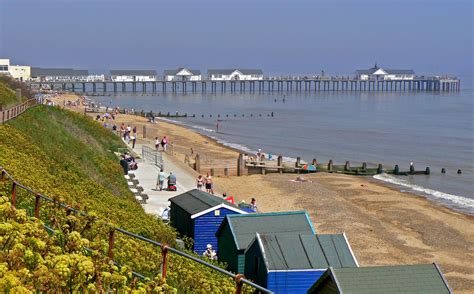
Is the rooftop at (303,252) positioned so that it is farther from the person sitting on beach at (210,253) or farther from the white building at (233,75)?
the white building at (233,75)

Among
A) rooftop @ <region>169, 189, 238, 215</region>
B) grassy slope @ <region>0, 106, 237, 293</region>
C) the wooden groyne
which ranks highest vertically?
grassy slope @ <region>0, 106, 237, 293</region>

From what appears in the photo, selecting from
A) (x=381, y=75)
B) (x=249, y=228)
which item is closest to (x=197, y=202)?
(x=249, y=228)

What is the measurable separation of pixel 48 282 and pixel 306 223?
11.2m

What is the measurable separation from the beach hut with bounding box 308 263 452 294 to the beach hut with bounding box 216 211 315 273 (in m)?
3.80

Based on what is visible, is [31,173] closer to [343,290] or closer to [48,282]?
[343,290]

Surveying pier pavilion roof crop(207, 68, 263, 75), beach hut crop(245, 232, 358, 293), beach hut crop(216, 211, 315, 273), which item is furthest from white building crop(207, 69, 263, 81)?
beach hut crop(245, 232, 358, 293)

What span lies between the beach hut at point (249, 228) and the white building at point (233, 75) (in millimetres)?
149656

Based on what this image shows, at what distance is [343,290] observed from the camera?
10180 mm

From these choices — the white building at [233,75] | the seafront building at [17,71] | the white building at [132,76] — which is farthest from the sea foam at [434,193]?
the white building at [233,75]

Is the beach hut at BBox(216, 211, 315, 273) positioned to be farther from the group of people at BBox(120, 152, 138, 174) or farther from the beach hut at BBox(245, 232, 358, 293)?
the group of people at BBox(120, 152, 138, 174)

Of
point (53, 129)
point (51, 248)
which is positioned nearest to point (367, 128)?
point (53, 129)

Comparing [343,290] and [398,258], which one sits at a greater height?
[343,290]

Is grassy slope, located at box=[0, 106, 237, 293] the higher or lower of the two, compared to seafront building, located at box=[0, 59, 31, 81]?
lower

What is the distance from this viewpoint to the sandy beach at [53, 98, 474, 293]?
21.4m
